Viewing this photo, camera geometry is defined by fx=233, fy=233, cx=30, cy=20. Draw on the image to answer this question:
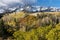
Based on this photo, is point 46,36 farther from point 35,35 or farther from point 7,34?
point 7,34

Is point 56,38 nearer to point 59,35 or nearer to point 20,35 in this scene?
point 59,35

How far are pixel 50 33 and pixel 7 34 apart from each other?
3519 cm

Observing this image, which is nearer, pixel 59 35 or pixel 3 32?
pixel 59 35

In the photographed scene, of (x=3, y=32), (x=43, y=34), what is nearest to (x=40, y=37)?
(x=43, y=34)

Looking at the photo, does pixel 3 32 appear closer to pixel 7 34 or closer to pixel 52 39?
pixel 7 34

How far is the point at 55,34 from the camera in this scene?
198 feet

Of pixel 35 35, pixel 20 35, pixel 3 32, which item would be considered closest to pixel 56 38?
pixel 35 35

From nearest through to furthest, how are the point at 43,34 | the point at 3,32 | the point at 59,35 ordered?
1. the point at 59,35
2. the point at 43,34
3. the point at 3,32

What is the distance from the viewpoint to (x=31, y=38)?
2534 inches

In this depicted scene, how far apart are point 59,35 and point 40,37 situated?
18.9 ft

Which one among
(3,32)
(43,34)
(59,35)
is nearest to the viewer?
(59,35)

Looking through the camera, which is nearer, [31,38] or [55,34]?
[55,34]

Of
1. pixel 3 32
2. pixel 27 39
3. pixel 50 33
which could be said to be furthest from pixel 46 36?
pixel 3 32

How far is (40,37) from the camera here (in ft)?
205
